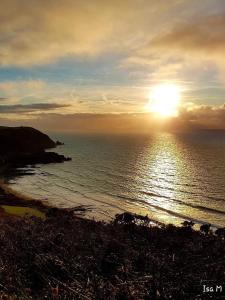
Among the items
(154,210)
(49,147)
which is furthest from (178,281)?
(49,147)

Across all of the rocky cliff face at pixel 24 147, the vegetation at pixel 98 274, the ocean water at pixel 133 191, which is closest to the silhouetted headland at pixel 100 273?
the vegetation at pixel 98 274

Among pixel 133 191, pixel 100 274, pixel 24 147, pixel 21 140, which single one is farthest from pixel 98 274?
pixel 21 140

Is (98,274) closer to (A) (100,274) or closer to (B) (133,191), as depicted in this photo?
(A) (100,274)

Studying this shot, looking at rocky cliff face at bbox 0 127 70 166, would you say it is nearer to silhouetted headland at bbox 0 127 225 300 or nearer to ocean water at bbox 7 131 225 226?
ocean water at bbox 7 131 225 226

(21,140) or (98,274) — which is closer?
(98,274)

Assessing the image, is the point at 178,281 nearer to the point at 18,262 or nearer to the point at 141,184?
the point at 18,262

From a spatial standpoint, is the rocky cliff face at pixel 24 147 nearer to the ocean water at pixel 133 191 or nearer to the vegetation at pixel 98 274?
the ocean water at pixel 133 191

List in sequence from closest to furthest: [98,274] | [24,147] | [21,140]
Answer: [98,274], [24,147], [21,140]

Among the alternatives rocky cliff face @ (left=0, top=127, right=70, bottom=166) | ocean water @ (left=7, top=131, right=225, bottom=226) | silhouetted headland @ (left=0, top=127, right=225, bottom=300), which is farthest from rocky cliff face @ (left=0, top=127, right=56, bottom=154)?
silhouetted headland @ (left=0, top=127, right=225, bottom=300)
